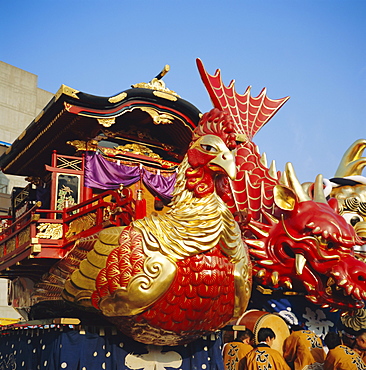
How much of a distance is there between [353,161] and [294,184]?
138 inches

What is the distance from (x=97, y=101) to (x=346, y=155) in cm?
759

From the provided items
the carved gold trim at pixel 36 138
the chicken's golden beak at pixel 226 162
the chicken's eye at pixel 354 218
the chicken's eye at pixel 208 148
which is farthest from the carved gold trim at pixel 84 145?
the chicken's eye at pixel 354 218

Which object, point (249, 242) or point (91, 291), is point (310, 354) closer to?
point (249, 242)

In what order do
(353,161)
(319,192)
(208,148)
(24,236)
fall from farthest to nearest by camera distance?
(353,161)
(319,192)
(24,236)
(208,148)

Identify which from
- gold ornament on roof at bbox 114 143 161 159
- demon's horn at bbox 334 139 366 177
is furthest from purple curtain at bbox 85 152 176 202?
demon's horn at bbox 334 139 366 177

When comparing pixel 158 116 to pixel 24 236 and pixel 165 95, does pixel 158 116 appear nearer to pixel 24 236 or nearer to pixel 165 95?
pixel 165 95

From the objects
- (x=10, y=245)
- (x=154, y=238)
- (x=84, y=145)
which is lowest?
(x=154, y=238)

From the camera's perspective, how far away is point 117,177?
1036 centimetres

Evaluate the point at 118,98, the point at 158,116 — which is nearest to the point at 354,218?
the point at 158,116

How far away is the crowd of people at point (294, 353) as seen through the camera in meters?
8.58

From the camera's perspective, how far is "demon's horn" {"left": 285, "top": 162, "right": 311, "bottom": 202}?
36.1 feet

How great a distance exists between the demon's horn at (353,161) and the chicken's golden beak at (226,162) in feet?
22.9

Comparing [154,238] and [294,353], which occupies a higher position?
[154,238]

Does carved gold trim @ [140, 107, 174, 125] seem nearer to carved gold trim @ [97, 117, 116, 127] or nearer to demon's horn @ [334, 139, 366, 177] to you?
carved gold trim @ [97, 117, 116, 127]
